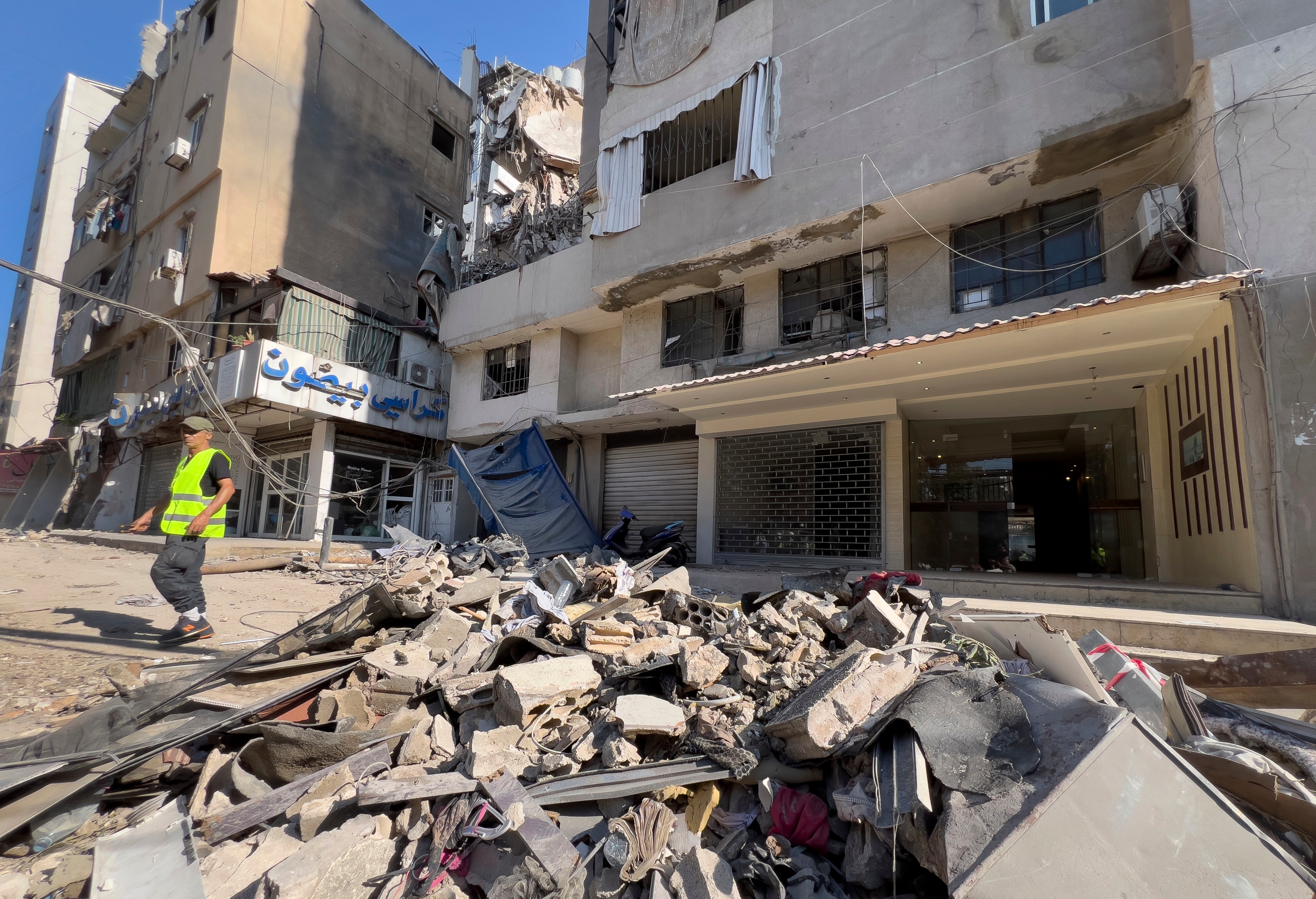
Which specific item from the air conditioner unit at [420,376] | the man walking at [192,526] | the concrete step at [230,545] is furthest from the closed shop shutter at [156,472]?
the man walking at [192,526]

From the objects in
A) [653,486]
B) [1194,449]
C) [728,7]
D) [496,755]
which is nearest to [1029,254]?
[1194,449]

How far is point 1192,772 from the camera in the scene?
6.79ft

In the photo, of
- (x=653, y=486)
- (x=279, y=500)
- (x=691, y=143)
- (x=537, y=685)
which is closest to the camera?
(x=537, y=685)

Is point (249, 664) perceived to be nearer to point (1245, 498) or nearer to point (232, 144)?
point (1245, 498)

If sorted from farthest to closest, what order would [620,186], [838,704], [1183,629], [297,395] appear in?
[297,395], [620,186], [1183,629], [838,704]

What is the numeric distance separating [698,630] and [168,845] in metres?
3.31

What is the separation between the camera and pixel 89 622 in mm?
5258

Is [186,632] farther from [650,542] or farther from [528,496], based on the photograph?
[650,542]

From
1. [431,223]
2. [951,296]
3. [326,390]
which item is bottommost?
[326,390]

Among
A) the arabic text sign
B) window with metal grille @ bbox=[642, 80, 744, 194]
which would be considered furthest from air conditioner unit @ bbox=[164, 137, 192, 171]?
window with metal grille @ bbox=[642, 80, 744, 194]

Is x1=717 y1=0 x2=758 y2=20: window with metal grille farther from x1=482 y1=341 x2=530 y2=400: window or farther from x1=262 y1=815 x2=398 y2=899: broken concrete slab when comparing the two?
x1=262 y1=815 x2=398 y2=899: broken concrete slab

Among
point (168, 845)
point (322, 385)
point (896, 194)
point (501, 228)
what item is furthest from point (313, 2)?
point (168, 845)

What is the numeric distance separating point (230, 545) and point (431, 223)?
41.7 ft

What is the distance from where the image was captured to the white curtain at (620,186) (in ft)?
34.5
